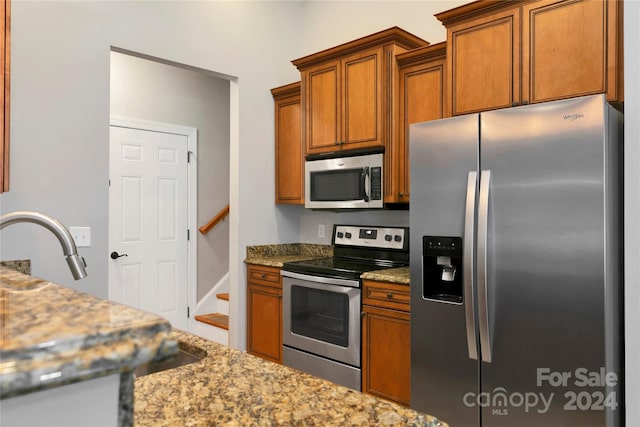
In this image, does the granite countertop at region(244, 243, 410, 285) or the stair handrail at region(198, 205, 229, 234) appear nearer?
the granite countertop at region(244, 243, 410, 285)

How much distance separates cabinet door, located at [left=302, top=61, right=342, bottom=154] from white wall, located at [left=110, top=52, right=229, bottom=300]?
49.9 inches

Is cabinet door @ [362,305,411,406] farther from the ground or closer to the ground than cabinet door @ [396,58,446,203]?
closer to the ground

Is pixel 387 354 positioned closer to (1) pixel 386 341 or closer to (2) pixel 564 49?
(1) pixel 386 341

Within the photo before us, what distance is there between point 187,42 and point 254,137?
0.88 m

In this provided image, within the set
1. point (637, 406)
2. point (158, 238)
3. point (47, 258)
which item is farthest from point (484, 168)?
point (158, 238)

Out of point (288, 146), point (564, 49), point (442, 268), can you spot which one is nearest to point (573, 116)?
point (564, 49)

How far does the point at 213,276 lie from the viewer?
4746 mm

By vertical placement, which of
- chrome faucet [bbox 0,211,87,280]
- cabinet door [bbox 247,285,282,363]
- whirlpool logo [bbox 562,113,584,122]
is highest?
whirlpool logo [bbox 562,113,584,122]

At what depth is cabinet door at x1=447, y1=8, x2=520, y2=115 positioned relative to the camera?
228cm

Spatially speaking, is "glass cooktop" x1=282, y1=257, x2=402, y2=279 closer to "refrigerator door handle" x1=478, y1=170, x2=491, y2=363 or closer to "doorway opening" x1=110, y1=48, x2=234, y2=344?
"refrigerator door handle" x1=478, y1=170, x2=491, y2=363

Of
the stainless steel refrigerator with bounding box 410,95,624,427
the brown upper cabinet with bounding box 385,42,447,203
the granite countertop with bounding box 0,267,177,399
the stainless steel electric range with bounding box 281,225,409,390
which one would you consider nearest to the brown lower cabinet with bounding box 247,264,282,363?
the stainless steel electric range with bounding box 281,225,409,390

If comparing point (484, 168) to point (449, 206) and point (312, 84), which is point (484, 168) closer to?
point (449, 206)

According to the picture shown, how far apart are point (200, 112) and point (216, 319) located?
210 centimetres

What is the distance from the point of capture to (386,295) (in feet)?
8.86
